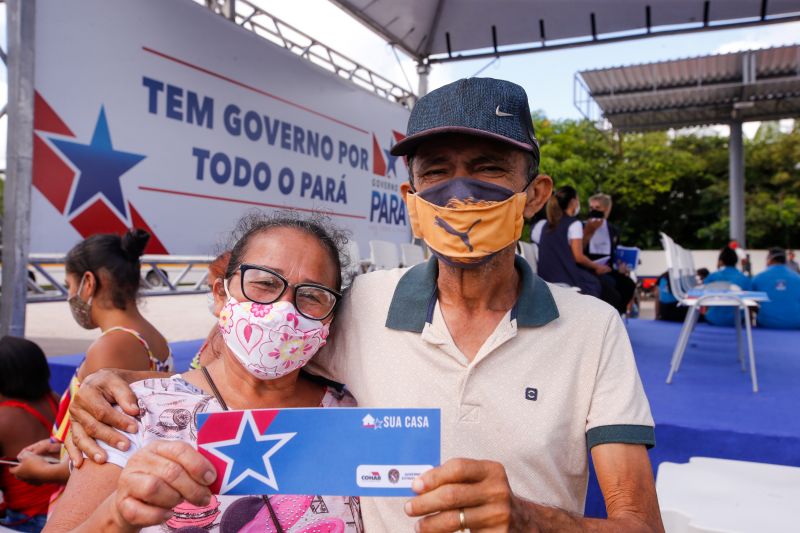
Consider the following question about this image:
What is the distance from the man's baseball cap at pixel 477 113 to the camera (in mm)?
1406

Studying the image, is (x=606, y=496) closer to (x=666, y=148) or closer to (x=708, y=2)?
(x=708, y=2)


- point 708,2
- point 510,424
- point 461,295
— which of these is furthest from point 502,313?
point 708,2

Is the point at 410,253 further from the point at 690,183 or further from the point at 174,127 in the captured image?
the point at 690,183

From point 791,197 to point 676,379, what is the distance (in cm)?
2855

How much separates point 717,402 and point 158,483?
141 inches

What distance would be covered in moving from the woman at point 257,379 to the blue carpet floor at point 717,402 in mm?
1835

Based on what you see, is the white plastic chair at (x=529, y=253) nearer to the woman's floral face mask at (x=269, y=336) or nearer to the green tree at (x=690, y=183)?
the woman's floral face mask at (x=269, y=336)

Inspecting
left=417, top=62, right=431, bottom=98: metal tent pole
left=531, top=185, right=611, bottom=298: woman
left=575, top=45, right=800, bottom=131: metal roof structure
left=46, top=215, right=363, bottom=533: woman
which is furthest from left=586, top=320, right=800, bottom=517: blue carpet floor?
left=575, top=45, right=800, bottom=131: metal roof structure

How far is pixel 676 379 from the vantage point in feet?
14.3

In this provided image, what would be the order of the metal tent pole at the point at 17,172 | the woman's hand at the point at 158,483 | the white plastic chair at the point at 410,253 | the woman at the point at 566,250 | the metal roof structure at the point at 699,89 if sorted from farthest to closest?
the metal roof structure at the point at 699,89 < the white plastic chair at the point at 410,253 < the woman at the point at 566,250 < the metal tent pole at the point at 17,172 < the woman's hand at the point at 158,483

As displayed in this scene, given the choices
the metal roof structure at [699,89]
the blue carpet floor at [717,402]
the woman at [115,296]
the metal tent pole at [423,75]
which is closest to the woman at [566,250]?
the blue carpet floor at [717,402]

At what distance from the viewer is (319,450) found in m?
1.01

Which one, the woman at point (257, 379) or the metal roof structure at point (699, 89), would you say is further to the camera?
the metal roof structure at point (699, 89)

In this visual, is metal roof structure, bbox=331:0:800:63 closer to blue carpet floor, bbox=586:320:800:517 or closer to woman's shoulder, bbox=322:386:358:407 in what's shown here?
blue carpet floor, bbox=586:320:800:517
